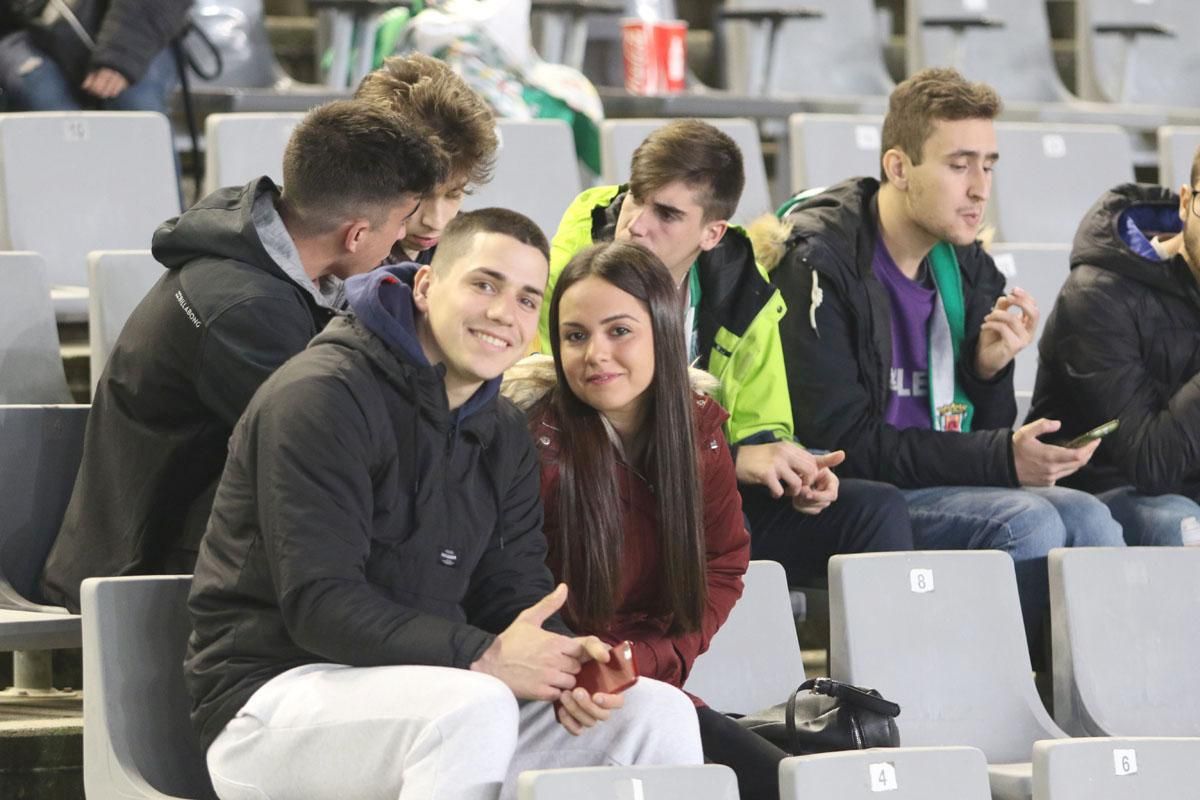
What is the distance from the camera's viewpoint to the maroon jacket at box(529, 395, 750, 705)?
106 inches

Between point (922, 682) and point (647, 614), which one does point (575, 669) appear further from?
point (922, 682)

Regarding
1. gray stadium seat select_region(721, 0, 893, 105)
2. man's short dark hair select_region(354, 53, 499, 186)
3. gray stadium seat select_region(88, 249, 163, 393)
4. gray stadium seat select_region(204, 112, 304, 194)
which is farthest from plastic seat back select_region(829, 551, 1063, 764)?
gray stadium seat select_region(721, 0, 893, 105)

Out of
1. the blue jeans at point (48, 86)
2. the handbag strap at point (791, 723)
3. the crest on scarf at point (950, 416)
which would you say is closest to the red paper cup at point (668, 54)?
the blue jeans at point (48, 86)

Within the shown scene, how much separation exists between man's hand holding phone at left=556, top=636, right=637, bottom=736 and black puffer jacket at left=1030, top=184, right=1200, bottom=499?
1.66 m

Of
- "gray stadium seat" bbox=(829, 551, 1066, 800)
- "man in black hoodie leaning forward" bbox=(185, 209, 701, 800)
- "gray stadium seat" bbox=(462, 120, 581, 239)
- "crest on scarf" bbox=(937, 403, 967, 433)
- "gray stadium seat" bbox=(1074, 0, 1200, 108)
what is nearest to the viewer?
"man in black hoodie leaning forward" bbox=(185, 209, 701, 800)

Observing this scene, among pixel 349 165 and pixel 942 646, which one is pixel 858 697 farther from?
pixel 349 165

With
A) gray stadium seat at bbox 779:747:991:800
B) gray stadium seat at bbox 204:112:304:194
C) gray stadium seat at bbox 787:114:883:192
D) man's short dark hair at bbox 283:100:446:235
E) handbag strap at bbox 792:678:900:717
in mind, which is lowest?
handbag strap at bbox 792:678:900:717

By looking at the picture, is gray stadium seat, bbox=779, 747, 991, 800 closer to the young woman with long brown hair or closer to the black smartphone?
the young woman with long brown hair

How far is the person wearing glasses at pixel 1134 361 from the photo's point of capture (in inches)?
140

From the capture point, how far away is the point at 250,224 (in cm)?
262

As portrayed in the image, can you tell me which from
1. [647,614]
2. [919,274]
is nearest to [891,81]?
[919,274]

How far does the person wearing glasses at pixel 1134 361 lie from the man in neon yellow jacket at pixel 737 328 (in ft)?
1.73

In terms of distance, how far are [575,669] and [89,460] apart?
0.87 meters

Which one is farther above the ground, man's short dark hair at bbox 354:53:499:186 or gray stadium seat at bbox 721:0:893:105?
man's short dark hair at bbox 354:53:499:186
